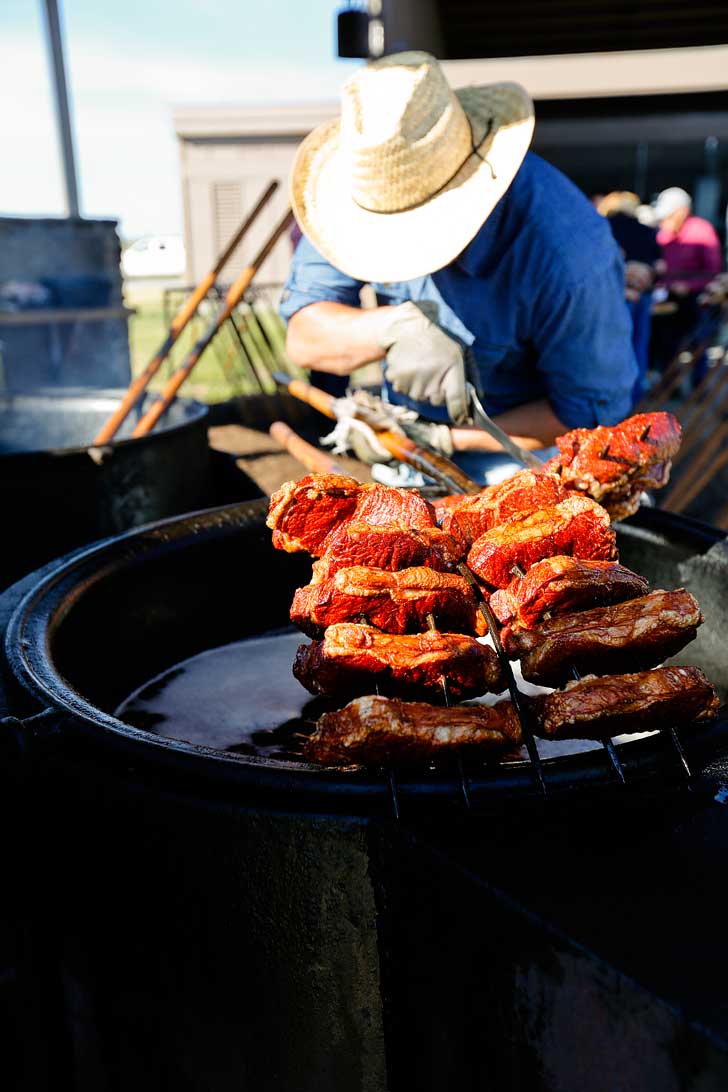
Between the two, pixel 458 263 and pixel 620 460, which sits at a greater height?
pixel 458 263

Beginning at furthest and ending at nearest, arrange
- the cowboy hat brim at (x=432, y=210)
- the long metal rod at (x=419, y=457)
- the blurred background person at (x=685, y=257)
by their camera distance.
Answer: the blurred background person at (x=685, y=257) < the cowboy hat brim at (x=432, y=210) < the long metal rod at (x=419, y=457)

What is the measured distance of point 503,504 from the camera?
2.24 m

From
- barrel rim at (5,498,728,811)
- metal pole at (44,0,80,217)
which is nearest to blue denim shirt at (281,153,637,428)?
barrel rim at (5,498,728,811)

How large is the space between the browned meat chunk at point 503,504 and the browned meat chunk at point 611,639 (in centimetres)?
50

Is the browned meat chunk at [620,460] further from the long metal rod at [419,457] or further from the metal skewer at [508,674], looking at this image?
the metal skewer at [508,674]

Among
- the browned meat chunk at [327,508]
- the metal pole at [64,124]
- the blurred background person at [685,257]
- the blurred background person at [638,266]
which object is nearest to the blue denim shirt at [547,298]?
the browned meat chunk at [327,508]

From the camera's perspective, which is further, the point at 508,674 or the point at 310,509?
the point at 310,509

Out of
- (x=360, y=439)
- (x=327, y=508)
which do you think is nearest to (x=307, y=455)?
(x=360, y=439)

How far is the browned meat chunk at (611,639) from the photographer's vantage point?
1697mm

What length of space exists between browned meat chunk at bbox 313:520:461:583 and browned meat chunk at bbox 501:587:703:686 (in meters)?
0.32

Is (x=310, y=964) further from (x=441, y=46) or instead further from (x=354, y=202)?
(x=441, y=46)

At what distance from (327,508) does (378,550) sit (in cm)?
29

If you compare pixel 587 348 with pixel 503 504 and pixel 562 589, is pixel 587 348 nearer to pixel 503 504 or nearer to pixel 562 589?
pixel 503 504

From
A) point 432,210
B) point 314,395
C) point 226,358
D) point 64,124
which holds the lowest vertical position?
point 226,358
